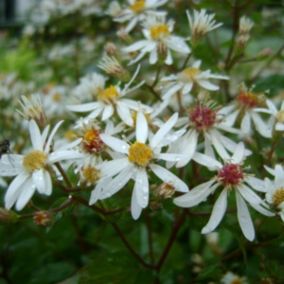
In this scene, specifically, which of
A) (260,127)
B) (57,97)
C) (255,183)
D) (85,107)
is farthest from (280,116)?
(57,97)

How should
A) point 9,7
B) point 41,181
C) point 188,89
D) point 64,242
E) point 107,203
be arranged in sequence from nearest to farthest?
point 41,181
point 107,203
point 188,89
point 64,242
point 9,7

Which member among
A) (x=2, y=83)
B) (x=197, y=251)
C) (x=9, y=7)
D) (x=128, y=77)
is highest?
(x=128, y=77)

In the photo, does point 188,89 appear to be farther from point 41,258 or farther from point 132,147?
point 41,258

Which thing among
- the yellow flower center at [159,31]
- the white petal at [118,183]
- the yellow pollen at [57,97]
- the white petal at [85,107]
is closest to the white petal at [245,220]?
the white petal at [118,183]

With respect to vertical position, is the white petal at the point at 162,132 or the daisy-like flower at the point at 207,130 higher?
the white petal at the point at 162,132

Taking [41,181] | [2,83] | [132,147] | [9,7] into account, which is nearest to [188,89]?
[132,147]

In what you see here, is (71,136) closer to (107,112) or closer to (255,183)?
(107,112)

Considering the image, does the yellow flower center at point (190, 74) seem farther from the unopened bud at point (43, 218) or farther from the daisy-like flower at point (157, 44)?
the unopened bud at point (43, 218)
